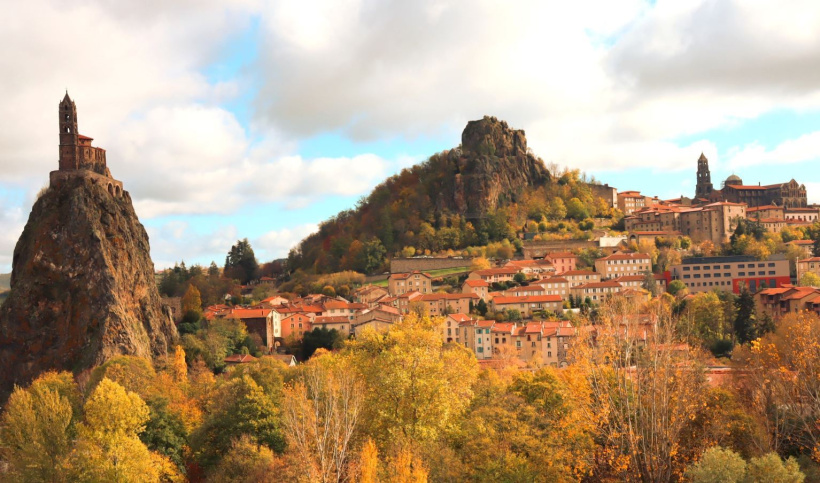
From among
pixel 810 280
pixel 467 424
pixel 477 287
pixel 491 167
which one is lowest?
pixel 467 424

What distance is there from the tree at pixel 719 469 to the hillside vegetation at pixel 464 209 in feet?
276

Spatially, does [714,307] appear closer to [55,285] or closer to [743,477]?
[743,477]

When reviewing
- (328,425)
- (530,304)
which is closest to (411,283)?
(530,304)

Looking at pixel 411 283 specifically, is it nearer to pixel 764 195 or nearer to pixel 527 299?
pixel 527 299

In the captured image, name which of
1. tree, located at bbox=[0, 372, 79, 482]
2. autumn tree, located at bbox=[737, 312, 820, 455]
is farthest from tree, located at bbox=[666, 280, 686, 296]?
tree, located at bbox=[0, 372, 79, 482]

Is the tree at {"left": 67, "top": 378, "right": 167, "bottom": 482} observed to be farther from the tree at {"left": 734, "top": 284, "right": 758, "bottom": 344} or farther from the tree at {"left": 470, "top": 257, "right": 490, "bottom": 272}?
the tree at {"left": 470, "top": 257, "right": 490, "bottom": 272}

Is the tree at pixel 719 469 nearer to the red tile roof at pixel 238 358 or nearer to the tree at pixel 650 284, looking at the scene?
the red tile roof at pixel 238 358

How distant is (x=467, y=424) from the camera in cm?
3170

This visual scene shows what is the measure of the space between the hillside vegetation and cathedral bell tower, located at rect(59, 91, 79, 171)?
44.1 m

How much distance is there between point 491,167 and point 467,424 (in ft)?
315

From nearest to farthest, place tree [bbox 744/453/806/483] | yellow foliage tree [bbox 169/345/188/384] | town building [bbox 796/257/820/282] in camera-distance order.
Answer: tree [bbox 744/453/806/483] → yellow foliage tree [bbox 169/345/188/384] → town building [bbox 796/257/820/282]

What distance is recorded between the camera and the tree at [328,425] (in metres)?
27.2

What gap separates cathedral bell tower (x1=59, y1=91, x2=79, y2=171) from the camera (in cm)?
7888

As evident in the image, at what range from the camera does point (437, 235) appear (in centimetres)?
11812
